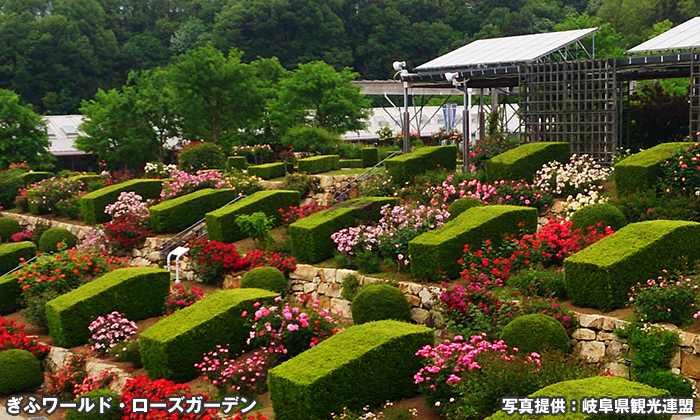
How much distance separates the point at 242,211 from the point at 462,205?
19.0 feet

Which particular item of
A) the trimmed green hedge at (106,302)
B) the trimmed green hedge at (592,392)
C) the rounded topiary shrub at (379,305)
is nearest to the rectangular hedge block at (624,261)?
the rounded topiary shrub at (379,305)

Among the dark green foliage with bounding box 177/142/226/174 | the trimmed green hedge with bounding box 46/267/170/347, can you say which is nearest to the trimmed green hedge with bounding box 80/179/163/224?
the dark green foliage with bounding box 177/142/226/174

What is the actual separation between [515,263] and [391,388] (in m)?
4.12

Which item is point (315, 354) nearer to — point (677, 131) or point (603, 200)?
point (603, 200)

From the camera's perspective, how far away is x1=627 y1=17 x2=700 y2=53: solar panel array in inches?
812

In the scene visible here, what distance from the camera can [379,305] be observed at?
13.4 metres

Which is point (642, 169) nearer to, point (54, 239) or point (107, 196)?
point (107, 196)

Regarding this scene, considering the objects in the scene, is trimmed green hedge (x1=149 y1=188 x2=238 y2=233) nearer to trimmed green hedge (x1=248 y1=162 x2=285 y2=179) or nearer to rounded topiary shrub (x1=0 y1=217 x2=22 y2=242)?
trimmed green hedge (x1=248 y1=162 x2=285 y2=179)

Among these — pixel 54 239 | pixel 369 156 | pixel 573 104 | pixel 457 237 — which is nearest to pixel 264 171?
pixel 369 156

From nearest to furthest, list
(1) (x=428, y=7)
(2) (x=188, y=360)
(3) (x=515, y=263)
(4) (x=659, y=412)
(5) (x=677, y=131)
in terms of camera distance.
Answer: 1. (4) (x=659, y=412)
2. (2) (x=188, y=360)
3. (3) (x=515, y=263)
4. (5) (x=677, y=131)
5. (1) (x=428, y=7)

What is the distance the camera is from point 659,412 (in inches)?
310

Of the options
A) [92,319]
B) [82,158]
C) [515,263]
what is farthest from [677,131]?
[82,158]

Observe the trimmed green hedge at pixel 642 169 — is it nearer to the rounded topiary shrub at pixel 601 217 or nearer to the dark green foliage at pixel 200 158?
the rounded topiary shrub at pixel 601 217

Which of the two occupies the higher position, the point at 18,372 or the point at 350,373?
the point at 350,373
